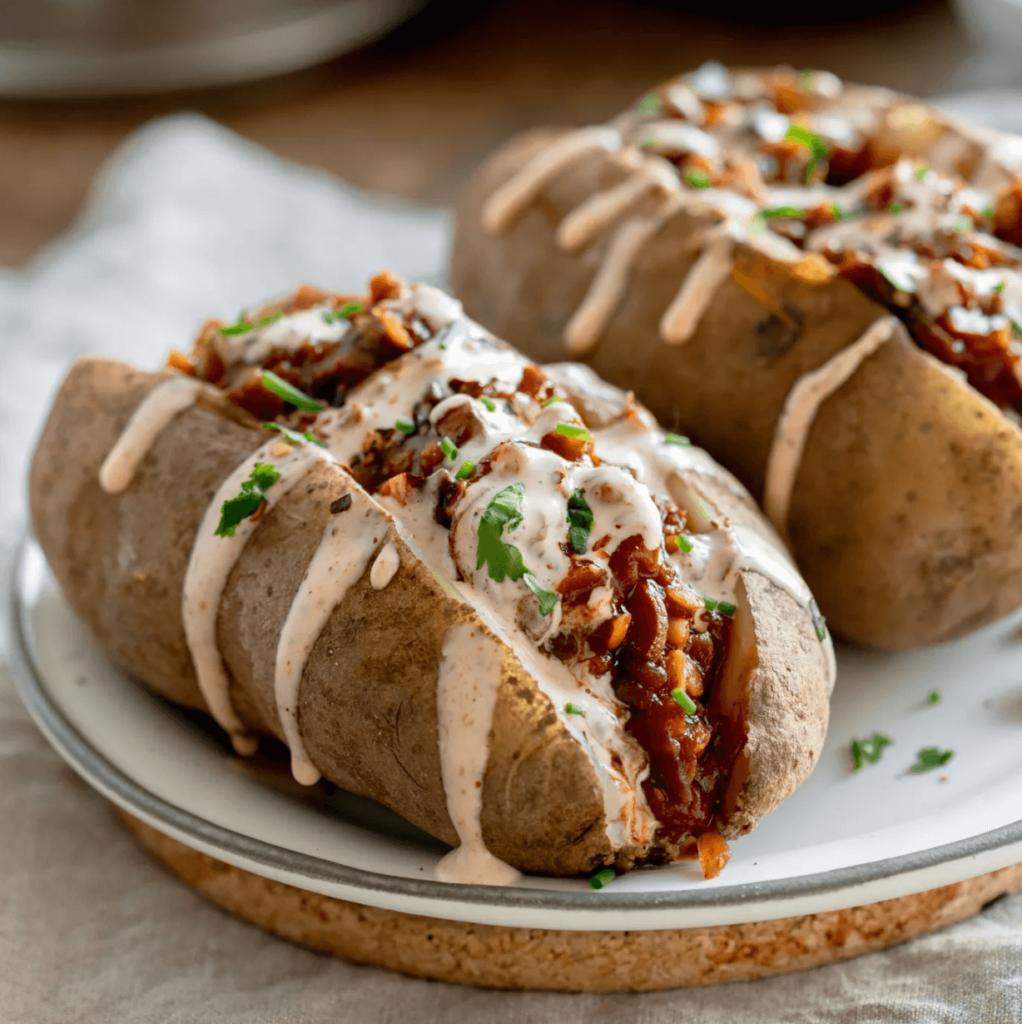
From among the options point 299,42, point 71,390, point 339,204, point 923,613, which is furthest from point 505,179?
point 299,42

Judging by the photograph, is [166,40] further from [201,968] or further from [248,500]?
[201,968]

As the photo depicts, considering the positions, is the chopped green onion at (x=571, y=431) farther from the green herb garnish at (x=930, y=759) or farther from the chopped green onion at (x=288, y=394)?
the green herb garnish at (x=930, y=759)

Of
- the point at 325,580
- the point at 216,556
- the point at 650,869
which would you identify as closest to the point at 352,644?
the point at 325,580

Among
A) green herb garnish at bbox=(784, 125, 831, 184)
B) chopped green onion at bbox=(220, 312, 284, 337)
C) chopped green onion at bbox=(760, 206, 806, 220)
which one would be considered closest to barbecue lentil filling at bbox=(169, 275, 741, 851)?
chopped green onion at bbox=(220, 312, 284, 337)

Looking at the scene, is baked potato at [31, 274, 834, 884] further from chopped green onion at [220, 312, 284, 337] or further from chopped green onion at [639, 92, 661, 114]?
chopped green onion at [639, 92, 661, 114]

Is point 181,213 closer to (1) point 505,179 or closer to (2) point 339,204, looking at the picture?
(2) point 339,204
